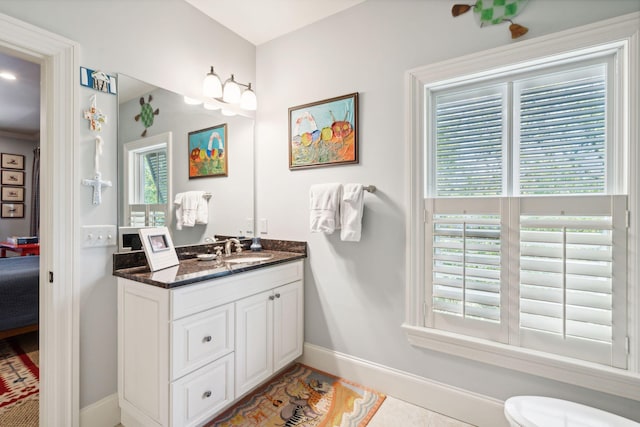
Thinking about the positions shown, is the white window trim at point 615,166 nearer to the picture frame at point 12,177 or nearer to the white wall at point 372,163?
the white wall at point 372,163

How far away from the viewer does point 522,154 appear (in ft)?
5.21

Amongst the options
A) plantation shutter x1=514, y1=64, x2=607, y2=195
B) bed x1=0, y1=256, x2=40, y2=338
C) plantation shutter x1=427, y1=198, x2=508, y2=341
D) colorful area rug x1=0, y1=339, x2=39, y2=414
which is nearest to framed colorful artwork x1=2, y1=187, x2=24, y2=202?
bed x1=0, y1=256, x2=40, y2=338

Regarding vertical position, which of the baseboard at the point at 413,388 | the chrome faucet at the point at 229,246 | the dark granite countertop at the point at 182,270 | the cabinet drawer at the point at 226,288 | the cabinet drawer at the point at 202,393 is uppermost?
the chrome faucet at the point at 229,246

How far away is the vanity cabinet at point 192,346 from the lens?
4.62 ft

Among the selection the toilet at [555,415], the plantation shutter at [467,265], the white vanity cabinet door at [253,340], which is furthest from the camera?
the white vanity cabinet door at [253,340]

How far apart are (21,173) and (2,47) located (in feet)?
16.8

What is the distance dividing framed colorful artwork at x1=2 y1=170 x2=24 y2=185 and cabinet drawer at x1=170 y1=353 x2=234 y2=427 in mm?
5727

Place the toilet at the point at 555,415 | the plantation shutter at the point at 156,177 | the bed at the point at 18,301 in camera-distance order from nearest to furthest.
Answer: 1. the toilet at the point at 555,415
2. the plantation shutter at the point at 156,177
3. the bed at the point at 18,301

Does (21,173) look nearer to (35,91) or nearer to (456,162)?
(35,91)

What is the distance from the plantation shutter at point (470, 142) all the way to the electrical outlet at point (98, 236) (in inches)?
75.7

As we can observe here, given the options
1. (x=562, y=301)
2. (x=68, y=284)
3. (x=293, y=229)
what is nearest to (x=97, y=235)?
(x=68, y=284)

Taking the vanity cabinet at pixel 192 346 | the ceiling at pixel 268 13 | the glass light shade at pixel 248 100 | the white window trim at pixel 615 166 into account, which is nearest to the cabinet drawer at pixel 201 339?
the vanity cabinet at pixel 192 346

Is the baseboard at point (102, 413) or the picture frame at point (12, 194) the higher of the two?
the picture frame at point (12, 194)

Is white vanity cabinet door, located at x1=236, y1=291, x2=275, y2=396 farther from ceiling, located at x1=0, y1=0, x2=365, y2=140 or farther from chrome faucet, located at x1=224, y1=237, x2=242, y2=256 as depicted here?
ceiling, located at x1=0, y1=0, x2=365, y2=140
